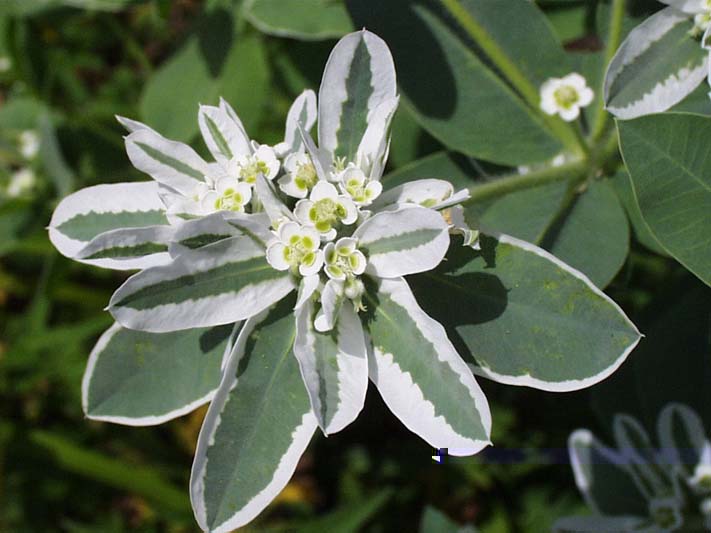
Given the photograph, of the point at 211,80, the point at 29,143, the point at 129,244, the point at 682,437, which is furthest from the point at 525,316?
the point at 29,143

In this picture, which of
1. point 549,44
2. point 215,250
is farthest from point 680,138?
point 215,250

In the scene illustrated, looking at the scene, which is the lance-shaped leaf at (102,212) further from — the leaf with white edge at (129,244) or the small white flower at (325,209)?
the small white flower at (325,209)

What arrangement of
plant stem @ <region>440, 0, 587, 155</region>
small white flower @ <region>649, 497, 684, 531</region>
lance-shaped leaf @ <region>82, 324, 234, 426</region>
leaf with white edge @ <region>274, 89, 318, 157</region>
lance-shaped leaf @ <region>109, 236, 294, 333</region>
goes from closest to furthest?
lance-shaped leaf @ <region>109, 236, 294, 333</region>, leaf with white edge @ <region>274, 89, 318, 157</region>, lance-shaped leaf @ <region>82, 324, 234, 426</region>, plant stem @ <region>440, 0, 587, 155</region>, small white flower @ <region>649, 497, 684, 531</region>

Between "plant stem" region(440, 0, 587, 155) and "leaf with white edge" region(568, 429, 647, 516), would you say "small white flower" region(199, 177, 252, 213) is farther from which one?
"leaf with white edge" region(568, 429, 647, 516)

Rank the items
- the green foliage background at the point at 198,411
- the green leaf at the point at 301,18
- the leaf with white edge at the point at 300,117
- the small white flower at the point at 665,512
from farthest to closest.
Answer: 1. the green foliage background at the point at 198,411
2. the green leaf at the point at 301,18
3. the small white flower at the point at 665,512
4. the leaf with white edge at the point at 300,117

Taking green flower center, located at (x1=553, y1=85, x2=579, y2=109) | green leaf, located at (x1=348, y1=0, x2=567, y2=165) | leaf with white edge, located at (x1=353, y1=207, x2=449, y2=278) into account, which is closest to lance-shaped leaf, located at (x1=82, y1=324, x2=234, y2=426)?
leaf with white edge, located at (x1=353, y1=207, x2=449, y2=278)

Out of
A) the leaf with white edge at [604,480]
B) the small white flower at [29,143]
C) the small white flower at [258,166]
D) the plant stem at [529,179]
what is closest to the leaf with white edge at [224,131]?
the small white flower at [258,166]

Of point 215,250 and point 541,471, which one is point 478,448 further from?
point 541,471
